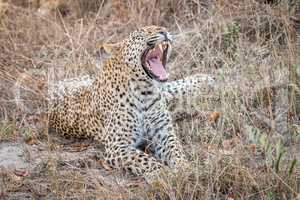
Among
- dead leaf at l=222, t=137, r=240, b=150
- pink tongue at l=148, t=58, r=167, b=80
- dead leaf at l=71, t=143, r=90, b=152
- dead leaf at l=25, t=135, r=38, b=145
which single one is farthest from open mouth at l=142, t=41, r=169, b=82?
dead leaf at l=25, t=135, r=38, b=145

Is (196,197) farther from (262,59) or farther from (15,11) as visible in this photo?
(15,11)

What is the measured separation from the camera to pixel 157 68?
265 inches

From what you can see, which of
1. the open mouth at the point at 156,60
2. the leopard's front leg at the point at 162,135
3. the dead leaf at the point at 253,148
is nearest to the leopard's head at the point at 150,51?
the open mouth at the point at 156,60

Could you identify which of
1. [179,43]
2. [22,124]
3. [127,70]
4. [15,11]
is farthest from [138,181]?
[15,11]

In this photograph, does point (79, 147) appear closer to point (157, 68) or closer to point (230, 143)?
point (157, 68)

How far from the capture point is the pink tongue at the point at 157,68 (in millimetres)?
6637

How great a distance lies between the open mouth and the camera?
6.66 metres

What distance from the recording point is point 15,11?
10555mm

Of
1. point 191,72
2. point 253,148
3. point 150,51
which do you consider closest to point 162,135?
point 150,51

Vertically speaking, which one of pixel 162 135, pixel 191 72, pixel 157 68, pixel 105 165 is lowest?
pixel 105 165

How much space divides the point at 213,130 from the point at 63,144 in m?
1.53

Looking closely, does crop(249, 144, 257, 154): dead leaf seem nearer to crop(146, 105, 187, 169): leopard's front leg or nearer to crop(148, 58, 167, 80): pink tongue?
crop(146, 105, 187, 169): leopard's front leg

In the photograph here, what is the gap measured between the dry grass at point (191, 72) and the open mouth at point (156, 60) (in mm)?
519

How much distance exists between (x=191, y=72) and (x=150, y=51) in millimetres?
1593
